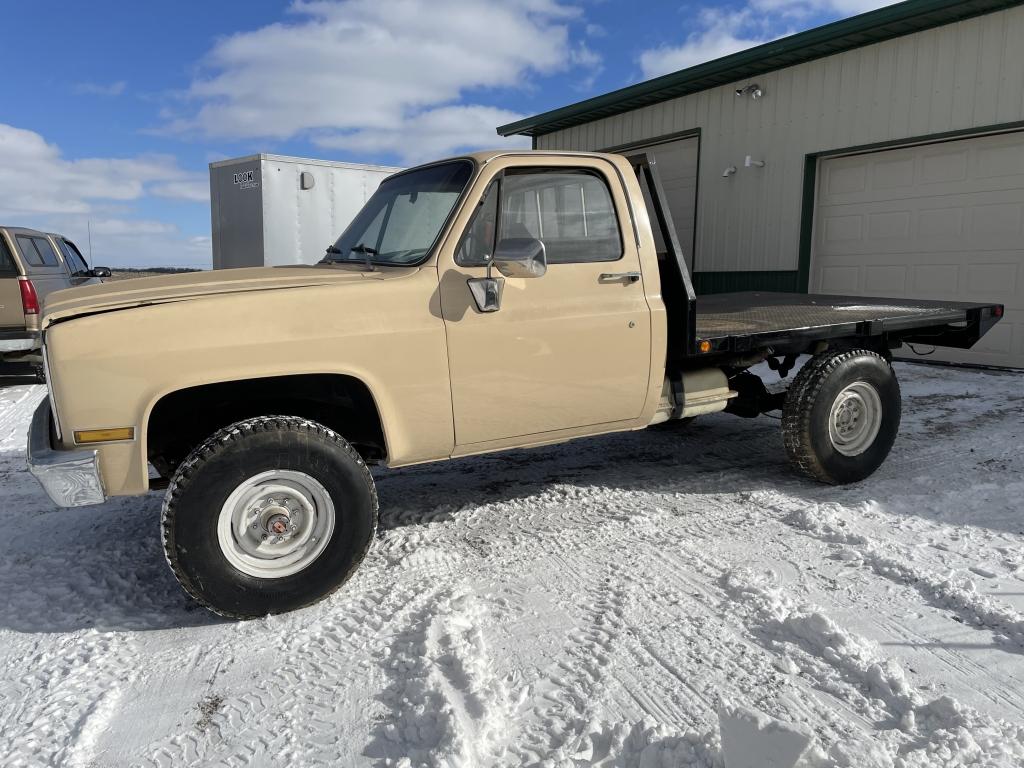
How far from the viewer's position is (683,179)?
1319cm

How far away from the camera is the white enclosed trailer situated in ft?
37.3

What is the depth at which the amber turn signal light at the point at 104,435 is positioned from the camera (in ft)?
9.88

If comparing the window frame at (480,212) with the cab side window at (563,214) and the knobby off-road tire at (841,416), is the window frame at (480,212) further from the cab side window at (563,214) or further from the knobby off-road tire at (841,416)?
the knobby off-road tire at (841,416)

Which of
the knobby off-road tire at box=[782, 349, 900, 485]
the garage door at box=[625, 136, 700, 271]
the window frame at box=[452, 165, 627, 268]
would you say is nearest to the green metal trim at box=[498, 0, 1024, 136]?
the garage door at box=[625, 136, 700, 271]

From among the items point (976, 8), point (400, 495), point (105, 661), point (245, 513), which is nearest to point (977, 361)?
point (976, 8)

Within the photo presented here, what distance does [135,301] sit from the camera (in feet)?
10.2

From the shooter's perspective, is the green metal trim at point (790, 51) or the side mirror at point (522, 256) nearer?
the side mirror at point (522, 256)

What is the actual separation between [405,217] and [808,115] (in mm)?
8960

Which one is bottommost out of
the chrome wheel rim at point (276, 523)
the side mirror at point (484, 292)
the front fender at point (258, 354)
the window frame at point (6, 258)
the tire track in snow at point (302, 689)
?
the tire track in snow at point (302, 689)

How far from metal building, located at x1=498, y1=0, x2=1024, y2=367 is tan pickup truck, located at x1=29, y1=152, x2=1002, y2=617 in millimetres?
6076

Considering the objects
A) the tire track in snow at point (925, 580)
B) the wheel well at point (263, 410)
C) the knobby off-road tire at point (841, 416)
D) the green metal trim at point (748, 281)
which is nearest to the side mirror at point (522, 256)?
the wheel well at point (263, 410)

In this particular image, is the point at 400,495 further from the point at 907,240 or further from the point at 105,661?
the point at 907,240

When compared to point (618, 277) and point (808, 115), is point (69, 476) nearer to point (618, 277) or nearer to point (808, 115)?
point (618, 277)

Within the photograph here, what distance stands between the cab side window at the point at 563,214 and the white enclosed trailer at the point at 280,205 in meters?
8.35
